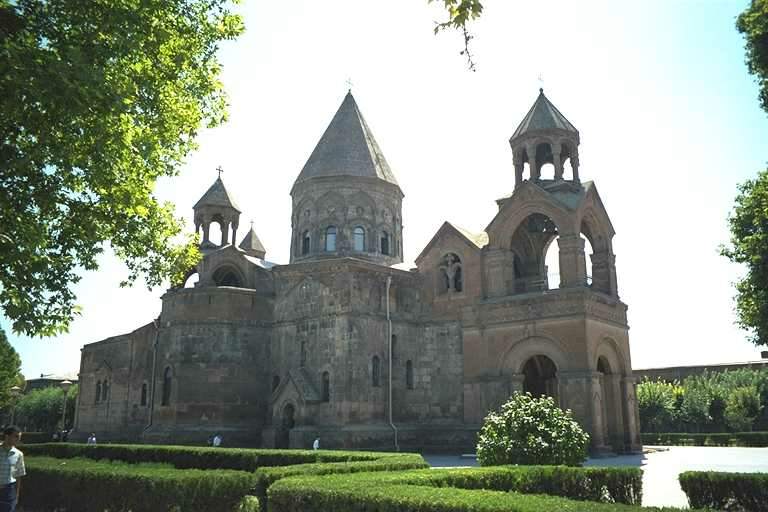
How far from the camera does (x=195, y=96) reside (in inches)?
570

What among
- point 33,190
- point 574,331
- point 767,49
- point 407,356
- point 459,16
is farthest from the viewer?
point 407,356

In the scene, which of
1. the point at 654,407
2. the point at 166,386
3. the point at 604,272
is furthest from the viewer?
the point at 654,407

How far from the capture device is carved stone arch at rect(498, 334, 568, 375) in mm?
24375

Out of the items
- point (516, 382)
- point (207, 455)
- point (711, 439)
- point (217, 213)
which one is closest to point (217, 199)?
point (217, 213)

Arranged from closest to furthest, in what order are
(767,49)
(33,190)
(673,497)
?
(33,190) < (673,497) < (767,49)

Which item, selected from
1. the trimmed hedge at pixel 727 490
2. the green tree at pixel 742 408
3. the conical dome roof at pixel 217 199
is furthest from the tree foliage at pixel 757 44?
the green tree at pixel 742 408

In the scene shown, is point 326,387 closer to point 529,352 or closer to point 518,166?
point 529,352

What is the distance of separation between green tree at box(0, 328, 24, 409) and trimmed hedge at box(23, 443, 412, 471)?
31221 millimetres

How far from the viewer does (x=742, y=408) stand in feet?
139

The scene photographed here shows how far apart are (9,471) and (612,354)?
22093 mm

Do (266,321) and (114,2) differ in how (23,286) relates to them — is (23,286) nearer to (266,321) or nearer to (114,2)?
(114,2)

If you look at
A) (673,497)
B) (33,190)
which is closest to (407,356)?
(673,497)

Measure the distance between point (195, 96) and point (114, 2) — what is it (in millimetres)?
3873

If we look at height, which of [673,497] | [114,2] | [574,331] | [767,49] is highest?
[767,49]
